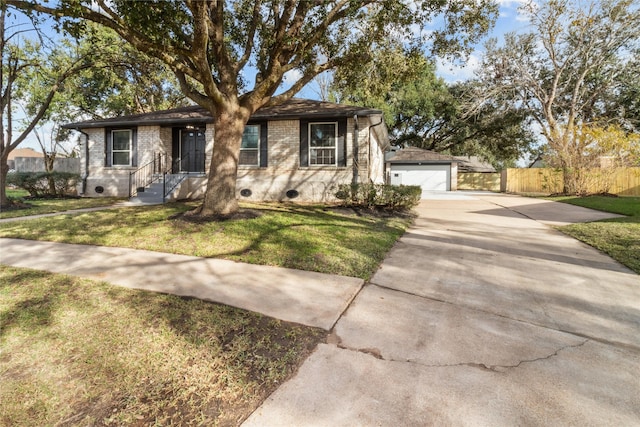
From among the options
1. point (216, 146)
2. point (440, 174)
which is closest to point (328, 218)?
point (216, 146)

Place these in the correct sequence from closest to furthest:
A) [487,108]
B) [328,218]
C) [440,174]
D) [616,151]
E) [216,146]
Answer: [216,146] < [328,218] < [616,151] < [487,108] < [440,174]

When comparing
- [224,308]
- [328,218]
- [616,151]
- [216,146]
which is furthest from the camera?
[616,151]

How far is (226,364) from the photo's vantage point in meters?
2.38

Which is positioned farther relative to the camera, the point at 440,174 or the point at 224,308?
the point at 440,174

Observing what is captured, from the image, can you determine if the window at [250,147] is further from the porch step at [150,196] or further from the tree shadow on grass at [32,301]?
the tree shadow on grass at [32,301]

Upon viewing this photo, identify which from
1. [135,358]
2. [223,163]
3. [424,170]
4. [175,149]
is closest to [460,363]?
Answer: [135,358]

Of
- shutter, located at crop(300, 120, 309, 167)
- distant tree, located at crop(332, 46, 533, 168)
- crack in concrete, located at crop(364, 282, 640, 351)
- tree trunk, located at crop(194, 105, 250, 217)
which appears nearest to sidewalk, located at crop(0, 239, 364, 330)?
crack in concrete, located at crop(364, 282, 640, 351)

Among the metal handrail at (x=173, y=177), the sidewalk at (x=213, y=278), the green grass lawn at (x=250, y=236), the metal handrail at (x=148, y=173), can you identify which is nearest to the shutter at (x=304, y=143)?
the metal handrail at (x=173, y=177)

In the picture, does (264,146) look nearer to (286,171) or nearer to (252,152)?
(252,152)

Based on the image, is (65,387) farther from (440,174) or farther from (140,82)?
(440,174)

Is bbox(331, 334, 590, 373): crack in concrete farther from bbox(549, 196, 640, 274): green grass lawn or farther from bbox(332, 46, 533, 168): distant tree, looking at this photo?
bbox(332, 46, 533, 168): distant tree

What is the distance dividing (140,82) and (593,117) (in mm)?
29702

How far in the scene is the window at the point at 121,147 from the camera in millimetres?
15141

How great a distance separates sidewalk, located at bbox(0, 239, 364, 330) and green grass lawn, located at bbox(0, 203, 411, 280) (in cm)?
38
